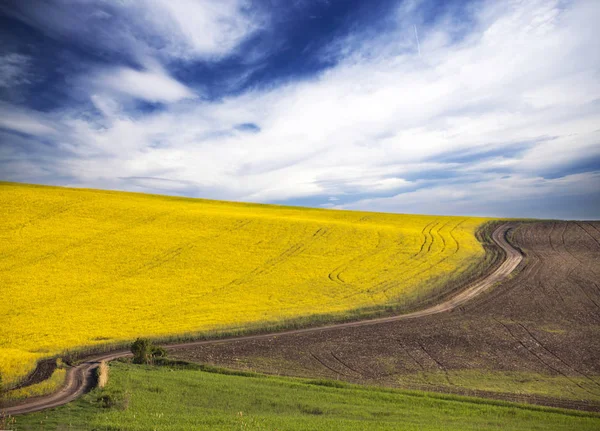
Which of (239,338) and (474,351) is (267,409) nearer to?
(239,338)

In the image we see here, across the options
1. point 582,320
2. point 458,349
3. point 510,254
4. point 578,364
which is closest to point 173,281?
point 458,349

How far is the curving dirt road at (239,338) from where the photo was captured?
715 inches

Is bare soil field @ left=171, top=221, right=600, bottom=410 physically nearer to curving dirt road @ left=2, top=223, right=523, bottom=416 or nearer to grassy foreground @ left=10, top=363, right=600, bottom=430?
curving dirt road @ left=2, top=223, right=523, bottom=416

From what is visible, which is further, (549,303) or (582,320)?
(549,303)

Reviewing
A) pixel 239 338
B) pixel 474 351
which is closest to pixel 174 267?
pixel 239 338

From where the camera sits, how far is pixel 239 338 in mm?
32312

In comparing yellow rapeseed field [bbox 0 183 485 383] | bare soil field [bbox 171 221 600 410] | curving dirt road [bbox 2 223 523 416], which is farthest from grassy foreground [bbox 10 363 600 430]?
yellow rapeseed field [bbox 0 183 485 383]

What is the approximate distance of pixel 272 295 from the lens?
135ft

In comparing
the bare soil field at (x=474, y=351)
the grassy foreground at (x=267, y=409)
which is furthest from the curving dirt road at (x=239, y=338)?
the grassy foreground at (x=267, y=409)

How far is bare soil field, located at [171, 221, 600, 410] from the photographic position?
993 inches

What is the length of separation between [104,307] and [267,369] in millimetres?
18045

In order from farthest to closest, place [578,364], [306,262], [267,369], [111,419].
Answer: [306,262] → [578,364] → [267,369] → [111,419]

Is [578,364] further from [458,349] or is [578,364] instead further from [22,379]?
[22,379]

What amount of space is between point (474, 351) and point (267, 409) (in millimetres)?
18877
